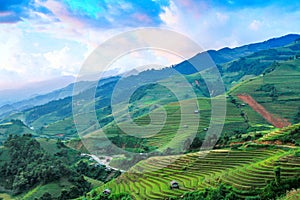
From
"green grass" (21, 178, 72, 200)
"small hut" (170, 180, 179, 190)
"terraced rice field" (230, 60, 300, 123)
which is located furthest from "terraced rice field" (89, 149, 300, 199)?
"terraced rice field" (230, 60, 300, 123)

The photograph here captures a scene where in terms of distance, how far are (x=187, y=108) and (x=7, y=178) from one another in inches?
1234

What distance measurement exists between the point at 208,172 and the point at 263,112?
113ft

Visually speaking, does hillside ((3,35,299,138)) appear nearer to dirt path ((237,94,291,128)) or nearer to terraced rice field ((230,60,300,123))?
terraced rice field ((230,60,300,123))

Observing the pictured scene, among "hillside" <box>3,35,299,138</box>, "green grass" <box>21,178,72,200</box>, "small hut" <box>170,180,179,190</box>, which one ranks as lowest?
"green grass" <box>21,178,72,200</box>

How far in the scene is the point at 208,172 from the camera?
24.5 m

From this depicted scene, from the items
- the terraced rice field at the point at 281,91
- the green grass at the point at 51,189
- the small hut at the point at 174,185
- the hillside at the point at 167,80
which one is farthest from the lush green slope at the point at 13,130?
the small hut at the point at 174,185

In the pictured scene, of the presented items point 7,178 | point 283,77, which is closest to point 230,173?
point 7,178

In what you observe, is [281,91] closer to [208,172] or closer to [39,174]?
[208,172]

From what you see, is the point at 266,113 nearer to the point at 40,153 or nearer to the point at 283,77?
the point at 283,77

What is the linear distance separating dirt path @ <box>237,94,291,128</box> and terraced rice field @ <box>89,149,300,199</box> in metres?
26.9

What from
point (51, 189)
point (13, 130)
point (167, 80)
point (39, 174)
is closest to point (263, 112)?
point (51, 189)

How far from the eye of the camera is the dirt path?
51531mm

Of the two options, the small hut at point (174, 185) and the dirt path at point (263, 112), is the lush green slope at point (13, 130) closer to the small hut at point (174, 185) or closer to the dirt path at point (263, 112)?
the dirt path at point (263, 112)

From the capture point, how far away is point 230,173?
2164 cm
